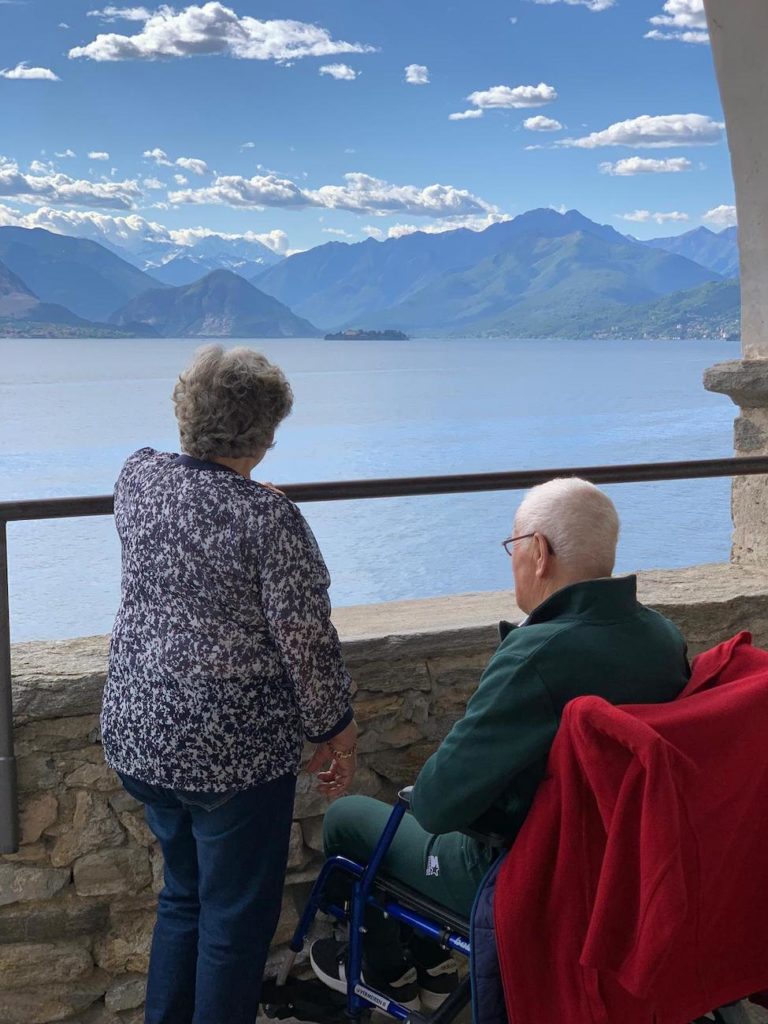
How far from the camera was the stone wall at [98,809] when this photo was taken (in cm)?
226

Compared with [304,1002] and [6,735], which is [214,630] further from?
[304,1002]

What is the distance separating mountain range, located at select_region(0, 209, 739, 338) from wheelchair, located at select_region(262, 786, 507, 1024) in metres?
15.2

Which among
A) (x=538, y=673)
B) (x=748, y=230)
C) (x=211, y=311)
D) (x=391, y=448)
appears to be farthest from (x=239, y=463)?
(x=211, y=311)

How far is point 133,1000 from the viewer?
241 centimetres

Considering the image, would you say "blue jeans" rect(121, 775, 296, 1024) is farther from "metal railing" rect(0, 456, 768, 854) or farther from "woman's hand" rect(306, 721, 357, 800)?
"metal railing" rect(0, 456, 768, 854)

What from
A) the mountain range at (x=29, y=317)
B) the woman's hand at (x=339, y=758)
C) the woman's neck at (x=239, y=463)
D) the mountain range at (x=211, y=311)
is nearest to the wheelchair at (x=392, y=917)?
the woman's hand at (x=339, y=758)

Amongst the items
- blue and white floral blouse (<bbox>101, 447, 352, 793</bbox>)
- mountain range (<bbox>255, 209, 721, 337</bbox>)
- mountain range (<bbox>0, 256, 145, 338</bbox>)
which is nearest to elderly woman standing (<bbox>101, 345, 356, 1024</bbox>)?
blue and white floral blouse (<bbox>101, 447, 352, 793</bbox>)

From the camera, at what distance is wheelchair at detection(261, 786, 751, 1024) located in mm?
1801

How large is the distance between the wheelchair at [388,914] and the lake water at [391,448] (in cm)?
84

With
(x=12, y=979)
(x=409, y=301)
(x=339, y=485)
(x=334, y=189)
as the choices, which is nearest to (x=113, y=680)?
(x=339, y=485)

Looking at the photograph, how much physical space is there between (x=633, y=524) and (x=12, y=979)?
20.6ft

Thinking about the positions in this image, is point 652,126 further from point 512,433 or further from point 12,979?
point 12,979

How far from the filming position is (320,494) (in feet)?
7.44

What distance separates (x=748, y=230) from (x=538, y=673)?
2367 millimetres
